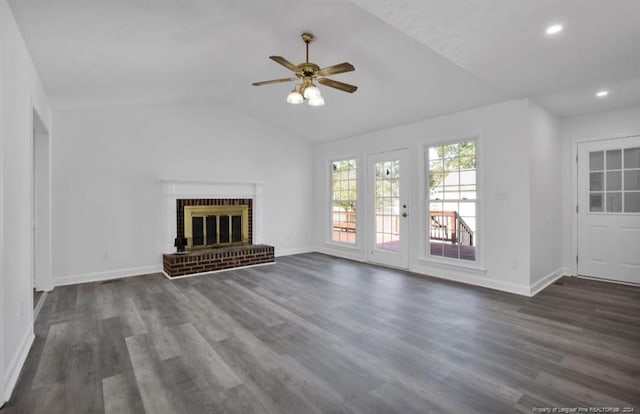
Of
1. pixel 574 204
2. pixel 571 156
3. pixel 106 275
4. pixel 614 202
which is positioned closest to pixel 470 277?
pixel 574 204

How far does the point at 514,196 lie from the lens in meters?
4.16

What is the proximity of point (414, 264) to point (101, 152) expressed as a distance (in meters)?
5.24

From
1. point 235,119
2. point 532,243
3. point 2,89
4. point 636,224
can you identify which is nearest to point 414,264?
point 532,243

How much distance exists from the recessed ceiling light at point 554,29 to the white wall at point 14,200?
3806 mm

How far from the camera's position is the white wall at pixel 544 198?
4.14 meters

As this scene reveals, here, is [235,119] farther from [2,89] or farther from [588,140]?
[588,140]

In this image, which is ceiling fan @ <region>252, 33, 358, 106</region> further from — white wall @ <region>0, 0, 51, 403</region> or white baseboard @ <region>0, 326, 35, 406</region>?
white baseboard @ <region>0, 326, 35, 406</region>

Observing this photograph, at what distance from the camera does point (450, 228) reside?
4.89 metres

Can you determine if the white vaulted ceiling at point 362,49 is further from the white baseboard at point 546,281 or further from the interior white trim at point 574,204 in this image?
the white baseboard at point 546,281

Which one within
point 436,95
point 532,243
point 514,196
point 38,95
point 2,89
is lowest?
point 532,243

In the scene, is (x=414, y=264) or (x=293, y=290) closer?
(x=293, y=290)

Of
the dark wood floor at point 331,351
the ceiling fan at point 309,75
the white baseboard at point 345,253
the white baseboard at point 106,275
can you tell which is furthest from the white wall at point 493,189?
the white baseboard at point 106,275

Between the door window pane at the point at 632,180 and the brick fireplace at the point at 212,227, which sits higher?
the door window pane at the point at 632,180

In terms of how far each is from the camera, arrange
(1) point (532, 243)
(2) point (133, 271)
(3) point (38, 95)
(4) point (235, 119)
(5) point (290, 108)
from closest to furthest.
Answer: (3) point (38, 95) → (1) point (532, 243) → (2) point (133, 271) → (5) point (290, 108) → (4) point (235, 119)
